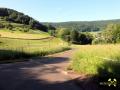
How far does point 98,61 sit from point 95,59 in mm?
376

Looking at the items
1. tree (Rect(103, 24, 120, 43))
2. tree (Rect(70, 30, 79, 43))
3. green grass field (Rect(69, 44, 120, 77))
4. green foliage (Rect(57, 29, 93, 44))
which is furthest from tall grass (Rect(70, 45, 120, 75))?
tree (Rect(70, 30, 79, 43))

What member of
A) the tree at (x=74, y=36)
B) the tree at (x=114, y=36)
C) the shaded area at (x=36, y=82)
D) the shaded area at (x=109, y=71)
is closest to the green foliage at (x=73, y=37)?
the tree at (x=74, y=36)

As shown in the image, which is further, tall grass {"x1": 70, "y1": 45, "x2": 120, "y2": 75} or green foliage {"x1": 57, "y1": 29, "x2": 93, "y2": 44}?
green foliage {"x1": 57, "y1": 29, "x2": 93, "y2": 44}

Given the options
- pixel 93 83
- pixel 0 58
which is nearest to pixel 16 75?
pixel 93 83

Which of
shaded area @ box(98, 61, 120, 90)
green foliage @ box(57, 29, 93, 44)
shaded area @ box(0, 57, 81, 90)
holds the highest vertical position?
shaded area @ box(98, 61, 120, 90)

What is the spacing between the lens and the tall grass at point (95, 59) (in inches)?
645

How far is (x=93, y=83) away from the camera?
1501 cm

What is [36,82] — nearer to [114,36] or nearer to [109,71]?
[109,71]

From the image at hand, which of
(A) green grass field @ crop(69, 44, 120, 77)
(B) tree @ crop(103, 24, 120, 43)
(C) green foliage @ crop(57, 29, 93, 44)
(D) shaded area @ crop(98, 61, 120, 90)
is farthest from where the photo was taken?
(C) green foliage @ crop(57, 29, 93, 44)

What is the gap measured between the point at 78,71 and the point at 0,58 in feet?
38.1

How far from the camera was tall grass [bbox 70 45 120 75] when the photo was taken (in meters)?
16.4

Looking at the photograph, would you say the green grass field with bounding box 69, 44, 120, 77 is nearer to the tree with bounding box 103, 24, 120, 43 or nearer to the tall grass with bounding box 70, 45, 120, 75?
the tall grass with bounding box 70, 45, 120, 75

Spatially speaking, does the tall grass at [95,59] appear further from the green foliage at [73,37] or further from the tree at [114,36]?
the green foliage at [73,37]

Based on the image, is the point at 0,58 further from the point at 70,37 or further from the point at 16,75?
the point at 70,37
